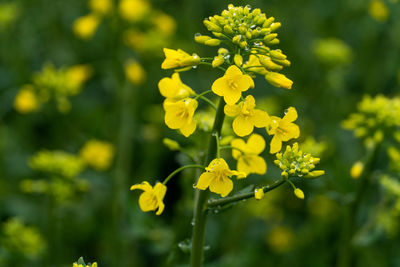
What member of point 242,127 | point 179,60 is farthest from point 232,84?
point 179,60

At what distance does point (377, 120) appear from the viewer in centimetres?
319

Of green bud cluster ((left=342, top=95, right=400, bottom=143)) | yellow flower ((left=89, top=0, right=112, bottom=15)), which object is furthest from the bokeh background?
green bud cluster ((left=342, top=95, right=400, bottom=143))

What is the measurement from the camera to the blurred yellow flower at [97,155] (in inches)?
195

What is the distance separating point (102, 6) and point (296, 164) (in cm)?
326

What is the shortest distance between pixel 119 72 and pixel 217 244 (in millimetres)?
1810

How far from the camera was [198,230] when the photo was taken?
223 cm

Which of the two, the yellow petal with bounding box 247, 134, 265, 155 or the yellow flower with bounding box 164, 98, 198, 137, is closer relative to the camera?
the yellow flower with bounding box 164, 98, 198, 137

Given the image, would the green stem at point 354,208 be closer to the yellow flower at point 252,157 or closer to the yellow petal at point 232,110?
the yellow flower at point 252,157

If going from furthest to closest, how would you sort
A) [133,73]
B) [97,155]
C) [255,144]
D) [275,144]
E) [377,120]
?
[97,155] → [133,73] → [377,120] → [255,144] → [275,144]

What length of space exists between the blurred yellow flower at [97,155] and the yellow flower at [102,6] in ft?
4.12

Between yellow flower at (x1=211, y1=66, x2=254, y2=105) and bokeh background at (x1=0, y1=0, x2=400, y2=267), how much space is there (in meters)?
1.29

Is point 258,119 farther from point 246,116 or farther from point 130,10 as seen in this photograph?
point 130,10

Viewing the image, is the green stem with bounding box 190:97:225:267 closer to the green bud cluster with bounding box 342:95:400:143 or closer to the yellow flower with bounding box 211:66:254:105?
the yellow flower with bounding box 211:66:254:105

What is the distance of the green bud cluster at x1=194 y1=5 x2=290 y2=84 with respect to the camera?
2.04m
